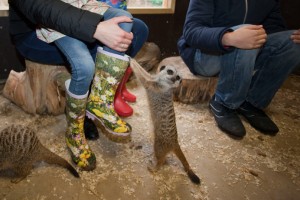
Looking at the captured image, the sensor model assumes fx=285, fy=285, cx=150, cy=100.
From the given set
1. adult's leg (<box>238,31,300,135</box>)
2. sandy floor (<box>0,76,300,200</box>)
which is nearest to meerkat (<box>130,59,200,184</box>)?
sandy floor (<box>0,76,300,200</box>)

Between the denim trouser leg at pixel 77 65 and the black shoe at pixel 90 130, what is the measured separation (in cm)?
41

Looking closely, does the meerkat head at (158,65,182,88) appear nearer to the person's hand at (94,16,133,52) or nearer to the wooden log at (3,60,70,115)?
the person's hand at (94,16,133,52)

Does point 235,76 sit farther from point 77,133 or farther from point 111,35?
point 77,133

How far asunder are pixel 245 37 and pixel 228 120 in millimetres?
572

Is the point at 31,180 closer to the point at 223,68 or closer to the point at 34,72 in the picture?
the point at 34,72

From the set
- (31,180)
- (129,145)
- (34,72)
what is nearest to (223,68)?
(129,145)

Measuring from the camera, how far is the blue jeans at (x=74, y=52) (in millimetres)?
1317

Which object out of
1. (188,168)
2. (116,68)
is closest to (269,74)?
(188,168)

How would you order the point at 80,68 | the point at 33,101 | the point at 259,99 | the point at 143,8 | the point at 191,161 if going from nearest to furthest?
the point at 80,68 < the point at 191,161 < the point at 33,101 < the point at 259,99 < the point at 143,8

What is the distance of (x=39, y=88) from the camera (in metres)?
1.77

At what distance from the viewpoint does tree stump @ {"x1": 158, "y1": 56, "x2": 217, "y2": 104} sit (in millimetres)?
2096

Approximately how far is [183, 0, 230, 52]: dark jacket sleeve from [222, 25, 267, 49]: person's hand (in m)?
0.06

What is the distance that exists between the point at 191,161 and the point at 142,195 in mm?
391

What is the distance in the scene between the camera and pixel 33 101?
5.98ft
